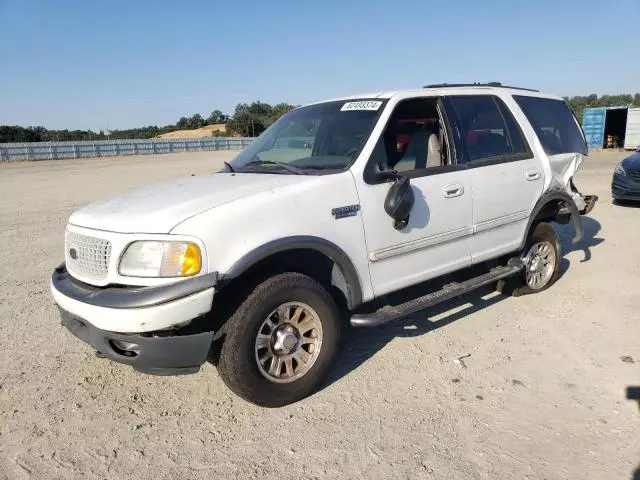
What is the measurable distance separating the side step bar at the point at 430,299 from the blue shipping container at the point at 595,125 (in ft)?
95.2

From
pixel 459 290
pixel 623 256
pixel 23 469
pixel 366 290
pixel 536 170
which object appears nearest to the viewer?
pixel 23 469

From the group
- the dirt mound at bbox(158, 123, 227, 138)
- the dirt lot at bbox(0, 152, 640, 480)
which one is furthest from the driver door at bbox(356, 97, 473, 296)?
the dirt mound at bbox(158, 123, 227, 138)

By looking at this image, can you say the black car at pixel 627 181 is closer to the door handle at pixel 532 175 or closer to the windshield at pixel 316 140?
the door handle at pixel 532 175

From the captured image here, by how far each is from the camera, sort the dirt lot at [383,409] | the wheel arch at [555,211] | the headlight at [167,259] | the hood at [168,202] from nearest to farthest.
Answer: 1. the dirt lot at [383,409]
2. the headlight at [167,259]
3. the hood at [168,202]
4. the wheel arch at [555,211]

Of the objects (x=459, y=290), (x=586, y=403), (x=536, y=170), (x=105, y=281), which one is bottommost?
(x=586, y=403)

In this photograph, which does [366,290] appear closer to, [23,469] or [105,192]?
[23,469]

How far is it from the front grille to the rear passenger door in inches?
114

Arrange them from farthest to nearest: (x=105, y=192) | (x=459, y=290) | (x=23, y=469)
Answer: (x=105, y=192) < (x=459, y=290) < (x=23, y=469)

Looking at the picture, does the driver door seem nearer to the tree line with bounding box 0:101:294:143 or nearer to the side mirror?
the side mirror

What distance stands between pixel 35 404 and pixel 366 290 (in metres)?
2.36

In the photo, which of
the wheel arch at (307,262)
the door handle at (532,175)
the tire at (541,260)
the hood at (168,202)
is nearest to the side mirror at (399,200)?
the wheel arch at (307,262)

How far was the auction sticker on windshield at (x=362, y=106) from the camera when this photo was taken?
13.3 feet

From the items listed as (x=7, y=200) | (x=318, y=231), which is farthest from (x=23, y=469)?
(x=7, y=200)

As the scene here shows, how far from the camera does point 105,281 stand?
3.10 metres
